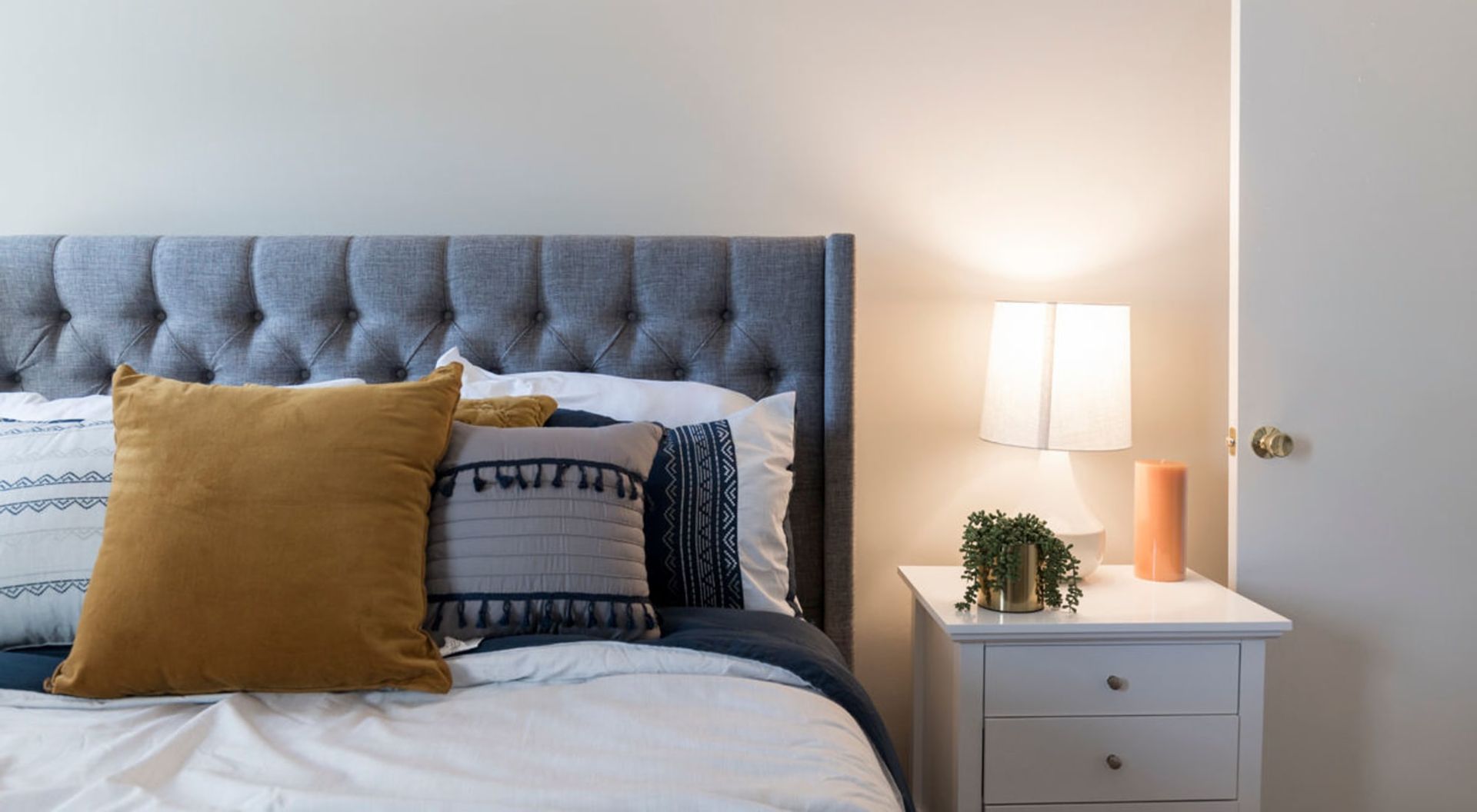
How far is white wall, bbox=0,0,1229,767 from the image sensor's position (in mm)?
2197

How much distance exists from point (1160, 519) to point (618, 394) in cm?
105

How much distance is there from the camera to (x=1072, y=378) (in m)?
2.02

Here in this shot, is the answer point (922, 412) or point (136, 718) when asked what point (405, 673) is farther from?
point (922, 412)

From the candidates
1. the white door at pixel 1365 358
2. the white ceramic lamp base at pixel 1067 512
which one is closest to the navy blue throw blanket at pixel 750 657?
the white ceramic lamp base at pixel 1067 512

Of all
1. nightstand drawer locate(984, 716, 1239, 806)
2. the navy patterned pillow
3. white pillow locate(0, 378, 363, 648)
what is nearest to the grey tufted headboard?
the navy patterned pillow

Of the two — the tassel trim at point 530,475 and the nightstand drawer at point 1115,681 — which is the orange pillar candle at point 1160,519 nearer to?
the nightstand drawer at point 1115,681

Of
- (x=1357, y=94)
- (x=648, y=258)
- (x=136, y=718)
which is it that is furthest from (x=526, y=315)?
(x=1357, y=94)

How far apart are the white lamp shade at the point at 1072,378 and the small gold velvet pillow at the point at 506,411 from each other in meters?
0.90

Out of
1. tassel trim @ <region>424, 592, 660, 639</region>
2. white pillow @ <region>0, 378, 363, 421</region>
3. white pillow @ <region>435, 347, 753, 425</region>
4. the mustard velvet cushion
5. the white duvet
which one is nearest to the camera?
the white duvet

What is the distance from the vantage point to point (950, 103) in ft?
7.38

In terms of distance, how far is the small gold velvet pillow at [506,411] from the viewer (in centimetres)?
165

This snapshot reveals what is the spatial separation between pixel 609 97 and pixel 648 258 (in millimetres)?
387

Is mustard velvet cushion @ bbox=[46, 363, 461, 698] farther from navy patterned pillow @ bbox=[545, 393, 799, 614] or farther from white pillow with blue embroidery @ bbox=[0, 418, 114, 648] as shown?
navy patterned pillow @ bbox=[545, 393, 799, 614]

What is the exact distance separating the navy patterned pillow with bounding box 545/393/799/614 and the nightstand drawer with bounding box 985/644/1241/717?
0.38 meters
